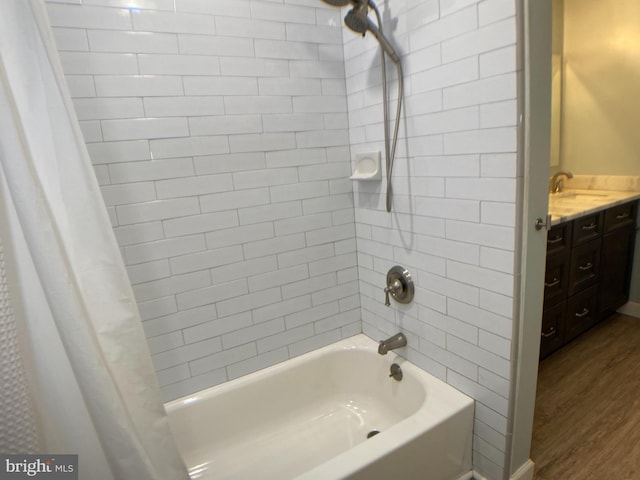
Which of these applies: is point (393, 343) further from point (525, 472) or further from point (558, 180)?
point (558, 180)

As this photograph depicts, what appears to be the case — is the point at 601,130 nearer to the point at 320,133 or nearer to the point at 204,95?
the point at 320,133

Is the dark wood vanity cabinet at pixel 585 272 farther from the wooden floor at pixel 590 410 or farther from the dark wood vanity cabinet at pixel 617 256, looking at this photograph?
the wooden floor at pixel 590 410

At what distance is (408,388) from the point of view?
1660mm

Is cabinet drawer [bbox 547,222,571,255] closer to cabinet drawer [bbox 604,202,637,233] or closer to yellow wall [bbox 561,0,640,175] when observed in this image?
cabinet drawer [bbox 604,202,637,233]

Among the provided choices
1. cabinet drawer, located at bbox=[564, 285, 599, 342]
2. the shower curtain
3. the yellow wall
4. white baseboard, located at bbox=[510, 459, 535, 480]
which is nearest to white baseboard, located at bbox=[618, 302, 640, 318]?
cabinet drawer, located at bbox=[564, 285, 599, 342]

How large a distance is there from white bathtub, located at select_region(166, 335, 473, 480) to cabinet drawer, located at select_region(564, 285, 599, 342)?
1.30m

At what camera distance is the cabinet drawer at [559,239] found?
1.97 meters

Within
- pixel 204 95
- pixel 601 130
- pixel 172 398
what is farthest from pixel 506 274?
pixel 601 130

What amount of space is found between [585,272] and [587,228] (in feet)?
0.98

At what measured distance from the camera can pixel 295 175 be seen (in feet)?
5.62

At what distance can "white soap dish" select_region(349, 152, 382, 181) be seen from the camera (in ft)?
5.41

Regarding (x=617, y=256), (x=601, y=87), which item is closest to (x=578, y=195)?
(x=617, y=256)

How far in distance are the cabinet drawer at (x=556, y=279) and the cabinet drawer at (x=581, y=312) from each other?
16 cm

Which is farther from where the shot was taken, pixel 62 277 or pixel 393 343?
pixel 393 343
